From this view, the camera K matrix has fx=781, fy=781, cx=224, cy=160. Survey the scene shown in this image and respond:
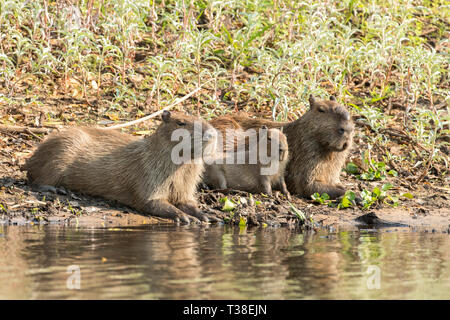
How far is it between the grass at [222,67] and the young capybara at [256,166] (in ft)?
4.65

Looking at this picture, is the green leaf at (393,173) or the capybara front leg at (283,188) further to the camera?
the green leaf at (393,173)

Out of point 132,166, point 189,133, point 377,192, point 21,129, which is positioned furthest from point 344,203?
point 21,129

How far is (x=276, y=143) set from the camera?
877 centimetres

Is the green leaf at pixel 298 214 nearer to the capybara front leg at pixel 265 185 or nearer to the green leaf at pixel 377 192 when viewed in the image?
the capybara front leg at pixel 265 185

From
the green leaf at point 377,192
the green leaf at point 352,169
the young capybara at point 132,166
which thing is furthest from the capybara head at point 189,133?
the green leaf at point 352,169

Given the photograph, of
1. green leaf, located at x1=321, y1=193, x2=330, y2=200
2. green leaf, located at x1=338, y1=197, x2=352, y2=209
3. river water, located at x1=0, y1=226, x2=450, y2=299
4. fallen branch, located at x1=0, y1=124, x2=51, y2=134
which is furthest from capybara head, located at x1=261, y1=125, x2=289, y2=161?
fallen branch, located at x1=0, y1=124, x2=51, y2=134

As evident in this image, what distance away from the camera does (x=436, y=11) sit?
14250 millimetres

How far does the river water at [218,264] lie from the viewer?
4863 millimetres

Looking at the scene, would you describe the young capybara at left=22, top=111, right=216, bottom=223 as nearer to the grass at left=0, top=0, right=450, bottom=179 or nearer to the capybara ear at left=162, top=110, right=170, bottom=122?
the capybara ear at left=162, top=110, right=170, bottom=122

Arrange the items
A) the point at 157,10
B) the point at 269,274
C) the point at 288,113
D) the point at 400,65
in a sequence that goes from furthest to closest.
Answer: the point at 157,10
the point at 400,65
the point at 288,113
the point at 269,274

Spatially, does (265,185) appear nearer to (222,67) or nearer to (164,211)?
(164,211)
